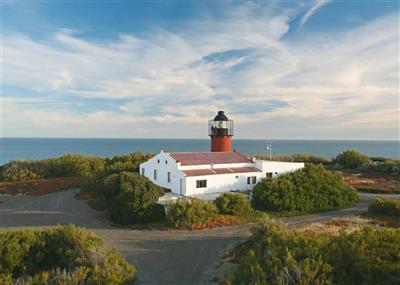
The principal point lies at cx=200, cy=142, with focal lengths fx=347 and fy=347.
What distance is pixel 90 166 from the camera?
35.6 m

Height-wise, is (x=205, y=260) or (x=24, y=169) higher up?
(x=24, y=169)

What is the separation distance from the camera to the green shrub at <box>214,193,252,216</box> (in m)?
18.1

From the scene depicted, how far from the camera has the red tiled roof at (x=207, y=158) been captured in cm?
2243

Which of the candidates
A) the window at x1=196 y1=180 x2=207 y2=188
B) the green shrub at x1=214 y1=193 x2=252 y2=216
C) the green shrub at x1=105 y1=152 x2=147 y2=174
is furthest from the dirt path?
the window at x1=196 y1=180 x2=207 y2=188

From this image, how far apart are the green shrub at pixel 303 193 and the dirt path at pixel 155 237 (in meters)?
0.95

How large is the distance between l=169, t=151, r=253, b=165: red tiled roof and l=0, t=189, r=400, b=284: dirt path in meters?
6.14

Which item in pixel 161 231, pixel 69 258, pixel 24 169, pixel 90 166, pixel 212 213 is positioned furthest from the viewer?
pixel 90 166

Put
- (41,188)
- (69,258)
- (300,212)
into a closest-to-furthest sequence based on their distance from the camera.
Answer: (69,258) → (300,212) → (41,188)

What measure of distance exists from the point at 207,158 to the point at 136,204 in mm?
7591

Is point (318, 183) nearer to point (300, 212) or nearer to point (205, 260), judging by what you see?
point (300, 212)

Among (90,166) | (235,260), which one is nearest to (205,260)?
(235,260)

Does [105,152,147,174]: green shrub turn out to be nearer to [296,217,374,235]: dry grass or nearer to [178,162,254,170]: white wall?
[178,162,254,170]: white wall

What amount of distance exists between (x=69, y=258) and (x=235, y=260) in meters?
5.39

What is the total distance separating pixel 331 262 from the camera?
8.71 meters
